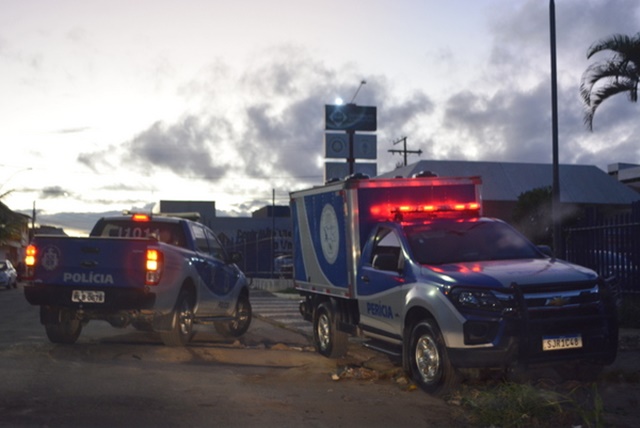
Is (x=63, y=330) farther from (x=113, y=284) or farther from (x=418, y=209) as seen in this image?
(x=418, y=209)

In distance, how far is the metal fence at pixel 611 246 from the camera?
14.3 metres

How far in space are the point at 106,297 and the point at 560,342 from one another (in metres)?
6.21

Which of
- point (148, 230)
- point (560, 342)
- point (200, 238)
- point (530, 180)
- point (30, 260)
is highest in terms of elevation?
point (530, 180)

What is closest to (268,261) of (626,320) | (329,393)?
(626,320)

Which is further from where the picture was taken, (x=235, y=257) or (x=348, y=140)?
(x=348, y=140)

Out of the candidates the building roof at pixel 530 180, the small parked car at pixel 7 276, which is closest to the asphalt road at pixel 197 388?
the small parked car at pixel 7 276

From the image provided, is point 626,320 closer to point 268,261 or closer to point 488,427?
point 488,427

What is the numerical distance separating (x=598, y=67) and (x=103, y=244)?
11.9 m

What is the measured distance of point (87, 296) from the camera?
1142 cm

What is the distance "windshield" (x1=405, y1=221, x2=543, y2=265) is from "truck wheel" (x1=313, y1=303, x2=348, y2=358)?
2.30 meters

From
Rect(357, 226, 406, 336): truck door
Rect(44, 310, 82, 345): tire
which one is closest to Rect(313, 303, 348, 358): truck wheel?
Rect(357, 226, 406, 336): truck door

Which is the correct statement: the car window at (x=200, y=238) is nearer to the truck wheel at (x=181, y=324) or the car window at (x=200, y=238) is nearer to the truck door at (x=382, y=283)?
the truck wheel at (x=181, y=324)

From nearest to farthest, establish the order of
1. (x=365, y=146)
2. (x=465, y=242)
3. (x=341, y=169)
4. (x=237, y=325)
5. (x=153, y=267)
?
(x=465, y=242)
(x=153, y=267)
(x=237, y=325)
(x=341, y=169)
(x=365, y=146)

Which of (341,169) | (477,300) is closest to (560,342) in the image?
(477,300)
